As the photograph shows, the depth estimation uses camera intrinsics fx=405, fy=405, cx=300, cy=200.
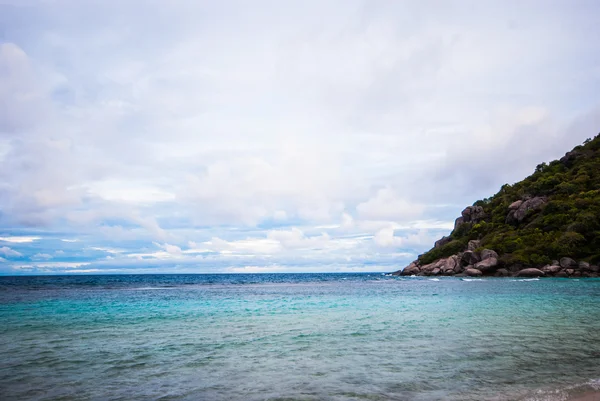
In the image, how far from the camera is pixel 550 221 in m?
92.7

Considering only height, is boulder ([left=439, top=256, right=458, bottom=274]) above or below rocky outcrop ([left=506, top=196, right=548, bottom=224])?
below

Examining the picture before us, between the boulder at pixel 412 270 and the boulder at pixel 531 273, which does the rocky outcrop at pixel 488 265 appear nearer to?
the boulder at pixel 531 273

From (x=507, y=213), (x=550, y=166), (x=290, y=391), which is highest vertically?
(x=550, y=166)

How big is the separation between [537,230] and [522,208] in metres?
13.7

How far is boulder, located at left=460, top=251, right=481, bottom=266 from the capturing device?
93900mm

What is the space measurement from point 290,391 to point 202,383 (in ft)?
9.23

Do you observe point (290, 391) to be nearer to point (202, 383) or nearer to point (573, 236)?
point (202, 383)

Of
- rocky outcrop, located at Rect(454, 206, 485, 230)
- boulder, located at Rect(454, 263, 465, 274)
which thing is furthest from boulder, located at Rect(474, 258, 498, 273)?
rocky outcrop, located at Rect(454, 206, 485, 230)

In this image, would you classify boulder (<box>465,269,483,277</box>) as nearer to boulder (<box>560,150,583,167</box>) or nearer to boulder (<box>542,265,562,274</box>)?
boulder (<box>542,265,562,274</box>)

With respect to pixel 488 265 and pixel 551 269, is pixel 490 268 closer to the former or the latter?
pixel 488 265

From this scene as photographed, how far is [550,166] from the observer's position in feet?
406

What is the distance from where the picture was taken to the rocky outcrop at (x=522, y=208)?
102 m

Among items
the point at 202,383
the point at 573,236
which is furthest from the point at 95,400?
the point at 573,236

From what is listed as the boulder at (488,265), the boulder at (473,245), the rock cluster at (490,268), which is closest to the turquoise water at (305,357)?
the rock cluster at (490,268)
